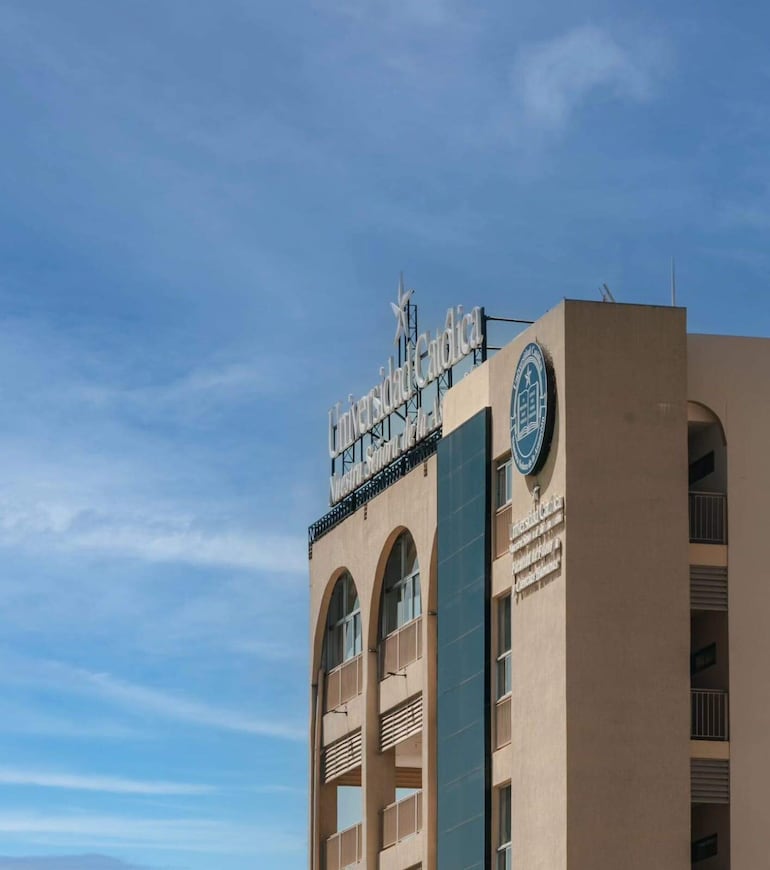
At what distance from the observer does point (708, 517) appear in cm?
5606

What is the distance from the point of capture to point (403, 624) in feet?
221

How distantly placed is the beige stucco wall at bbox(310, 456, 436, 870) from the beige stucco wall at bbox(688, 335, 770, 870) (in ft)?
35.3

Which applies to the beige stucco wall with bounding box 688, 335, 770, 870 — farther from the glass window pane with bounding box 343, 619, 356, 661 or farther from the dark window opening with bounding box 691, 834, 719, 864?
the glass window pane with bounding box 343, 619, 356, 661

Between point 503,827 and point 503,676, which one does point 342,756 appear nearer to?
point 503,676

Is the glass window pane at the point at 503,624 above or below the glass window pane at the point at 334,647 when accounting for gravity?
below

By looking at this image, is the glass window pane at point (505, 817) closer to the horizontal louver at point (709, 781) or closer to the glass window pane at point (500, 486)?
the horizontal louver at point (709, 781)

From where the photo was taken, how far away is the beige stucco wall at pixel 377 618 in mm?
63750

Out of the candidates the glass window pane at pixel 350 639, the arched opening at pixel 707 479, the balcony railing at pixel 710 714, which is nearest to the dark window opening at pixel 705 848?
the balcony railing at pixel 710 714

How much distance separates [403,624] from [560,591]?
13194 mm

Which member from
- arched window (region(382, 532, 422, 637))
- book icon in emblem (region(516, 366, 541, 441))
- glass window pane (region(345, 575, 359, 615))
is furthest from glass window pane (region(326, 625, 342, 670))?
book icon in emblem (region(516, 366, 541, 441))

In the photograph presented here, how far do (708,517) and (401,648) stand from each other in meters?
13.6

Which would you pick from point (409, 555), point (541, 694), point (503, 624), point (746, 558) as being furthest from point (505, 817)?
point (409, 555)

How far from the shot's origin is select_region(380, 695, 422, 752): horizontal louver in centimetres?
6525

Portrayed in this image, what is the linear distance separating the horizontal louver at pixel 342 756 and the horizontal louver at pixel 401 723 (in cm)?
183
